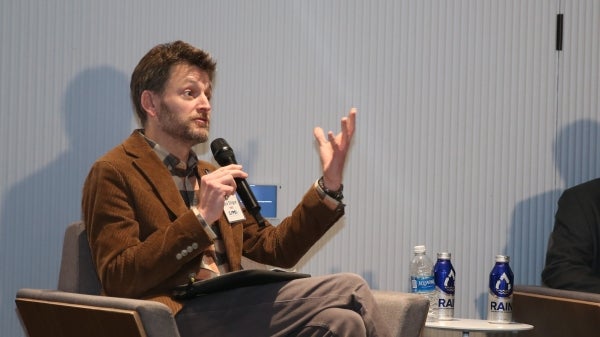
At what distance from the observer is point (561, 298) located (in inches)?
135

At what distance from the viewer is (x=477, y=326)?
3.36 m

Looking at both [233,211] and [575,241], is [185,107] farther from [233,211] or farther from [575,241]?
[575,241]

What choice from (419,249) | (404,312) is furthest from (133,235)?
(419,249)

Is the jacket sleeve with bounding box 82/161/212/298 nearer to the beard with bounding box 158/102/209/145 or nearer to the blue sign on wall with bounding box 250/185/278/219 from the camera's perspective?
the beard with bounding box 158/102/209/145

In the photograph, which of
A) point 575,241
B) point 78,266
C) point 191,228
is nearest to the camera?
point 191,228

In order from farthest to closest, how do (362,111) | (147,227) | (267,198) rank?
(362,111), (267,198), (147,227)

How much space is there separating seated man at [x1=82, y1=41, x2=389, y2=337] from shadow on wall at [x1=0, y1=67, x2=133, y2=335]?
0.60 metres

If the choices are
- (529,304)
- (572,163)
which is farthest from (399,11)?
(529,304)

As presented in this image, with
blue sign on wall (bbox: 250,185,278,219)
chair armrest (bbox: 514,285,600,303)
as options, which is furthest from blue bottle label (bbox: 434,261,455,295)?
blue sign on wall (bbox: 250,185,278,219)

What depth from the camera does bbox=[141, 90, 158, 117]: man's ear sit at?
3049mm

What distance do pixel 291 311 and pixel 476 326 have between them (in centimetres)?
102

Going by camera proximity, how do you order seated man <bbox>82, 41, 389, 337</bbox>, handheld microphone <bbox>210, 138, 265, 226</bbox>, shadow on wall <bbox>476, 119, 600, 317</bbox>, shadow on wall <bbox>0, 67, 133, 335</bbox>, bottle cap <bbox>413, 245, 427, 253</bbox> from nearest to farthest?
seated man <bbox>82, 41, 389, 337</bbox> → handheld microphone <bbox>210, 138, 265, 226</bbox> → shadow on wall <bbox>0, 67, 133, 335</bbox> → bottle cap <bbox>413, 245, 427, 253</bbox> → shadow on wall <bbox>476, 119, 600, 317</bbox>

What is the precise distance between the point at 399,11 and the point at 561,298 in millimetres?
1460

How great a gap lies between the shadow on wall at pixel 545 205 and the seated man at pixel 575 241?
43 cm
